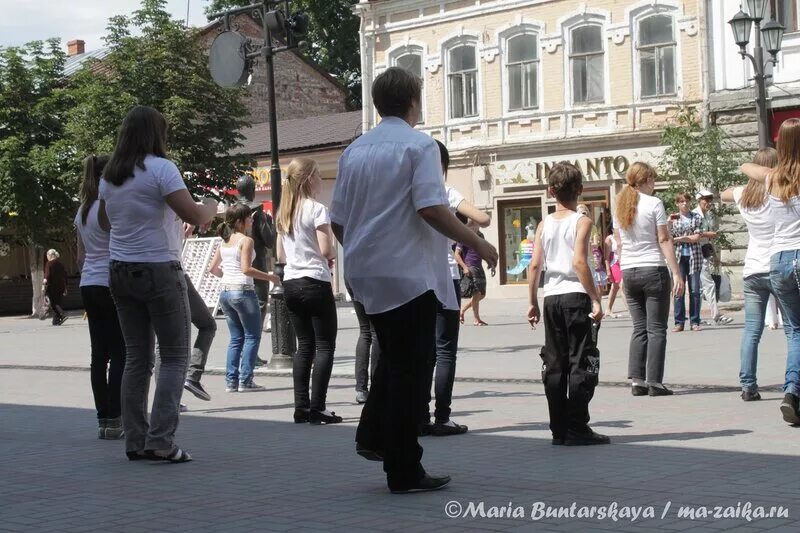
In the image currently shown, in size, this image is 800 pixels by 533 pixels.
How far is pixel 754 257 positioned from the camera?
8922 mm

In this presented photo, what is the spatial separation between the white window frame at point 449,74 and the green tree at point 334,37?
20593 millimetres

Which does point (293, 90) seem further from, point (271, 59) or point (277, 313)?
point (277, 313)

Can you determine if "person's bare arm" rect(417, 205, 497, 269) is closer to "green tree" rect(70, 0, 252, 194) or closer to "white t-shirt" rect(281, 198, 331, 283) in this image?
"white t-shirt" rect(281, 198, 331, 283)

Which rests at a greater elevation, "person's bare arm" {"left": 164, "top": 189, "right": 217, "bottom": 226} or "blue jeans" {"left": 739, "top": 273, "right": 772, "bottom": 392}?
"person's bare arm" {"left": 164, "top": 189, "right": 217, "bottom": 226}

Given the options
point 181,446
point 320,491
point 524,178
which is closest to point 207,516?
point 320,491

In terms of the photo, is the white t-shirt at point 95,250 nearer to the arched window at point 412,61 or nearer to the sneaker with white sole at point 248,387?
the sneaker with white sole at point 248,387

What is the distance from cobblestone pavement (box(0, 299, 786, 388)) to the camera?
38.5 ft

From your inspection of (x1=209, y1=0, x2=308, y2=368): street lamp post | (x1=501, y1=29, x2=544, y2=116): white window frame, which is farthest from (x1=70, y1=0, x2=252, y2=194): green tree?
(x1=209, y1=0, x2=308, y2=368): street lamp post

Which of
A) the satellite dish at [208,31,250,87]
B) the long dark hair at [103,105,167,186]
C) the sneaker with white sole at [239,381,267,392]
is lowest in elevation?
the sneaker with white sole at [239,381,267,392]

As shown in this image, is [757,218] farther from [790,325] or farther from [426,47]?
[426,47]

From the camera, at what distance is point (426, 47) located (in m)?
34.2

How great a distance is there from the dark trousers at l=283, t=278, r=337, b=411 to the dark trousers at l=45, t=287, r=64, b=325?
22.2 meters

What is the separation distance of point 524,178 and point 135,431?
25258mm

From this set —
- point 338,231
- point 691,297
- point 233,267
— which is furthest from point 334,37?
point 338,231
